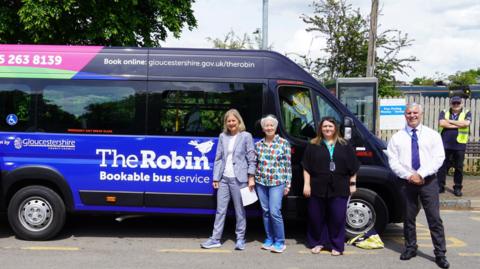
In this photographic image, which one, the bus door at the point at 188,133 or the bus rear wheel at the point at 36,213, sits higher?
the bus door at the point at 188,133

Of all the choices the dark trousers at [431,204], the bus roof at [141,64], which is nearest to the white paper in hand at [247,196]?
the bus roof at [141,64]

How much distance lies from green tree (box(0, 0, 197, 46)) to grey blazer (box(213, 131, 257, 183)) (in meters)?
5.90

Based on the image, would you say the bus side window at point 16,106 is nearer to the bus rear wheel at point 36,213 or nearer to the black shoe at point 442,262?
the bus rear wheel at point 36,213

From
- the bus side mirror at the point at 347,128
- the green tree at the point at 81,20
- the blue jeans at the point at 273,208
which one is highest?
the green tree at the point at 81,20

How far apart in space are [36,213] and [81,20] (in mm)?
6177

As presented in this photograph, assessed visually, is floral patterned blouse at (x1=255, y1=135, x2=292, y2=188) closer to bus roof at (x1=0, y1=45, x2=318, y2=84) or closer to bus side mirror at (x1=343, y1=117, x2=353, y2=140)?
bus side mirror at (x1=343, y1=117, x2=353, y2=140)

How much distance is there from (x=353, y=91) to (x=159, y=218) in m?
7.98

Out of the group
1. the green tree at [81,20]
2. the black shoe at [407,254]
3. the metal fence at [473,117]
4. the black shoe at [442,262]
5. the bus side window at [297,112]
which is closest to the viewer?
the black shoe at [442,262]

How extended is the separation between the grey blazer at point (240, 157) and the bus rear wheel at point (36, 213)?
2077mm

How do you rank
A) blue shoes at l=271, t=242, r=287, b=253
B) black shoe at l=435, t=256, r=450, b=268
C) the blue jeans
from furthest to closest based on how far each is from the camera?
1. blue shoes at l=271, t=242, r=287, b=253
2. the blue jeans
3. black shoe at l=435, t=256, r=450, b=268

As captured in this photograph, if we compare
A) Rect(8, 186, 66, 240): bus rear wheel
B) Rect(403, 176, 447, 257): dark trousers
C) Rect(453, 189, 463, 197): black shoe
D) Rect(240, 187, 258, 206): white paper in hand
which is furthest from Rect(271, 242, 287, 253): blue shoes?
Rect(453, 189, 463, 197): black shoe

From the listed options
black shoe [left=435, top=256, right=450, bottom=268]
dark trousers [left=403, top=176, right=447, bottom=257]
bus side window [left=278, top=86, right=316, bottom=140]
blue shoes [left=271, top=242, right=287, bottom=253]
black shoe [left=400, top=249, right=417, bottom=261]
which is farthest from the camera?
bus side window [left=278, top=86, right=316, bottom=140]

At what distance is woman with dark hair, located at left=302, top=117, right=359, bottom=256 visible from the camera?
5.64m

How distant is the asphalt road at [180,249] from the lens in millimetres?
5371
